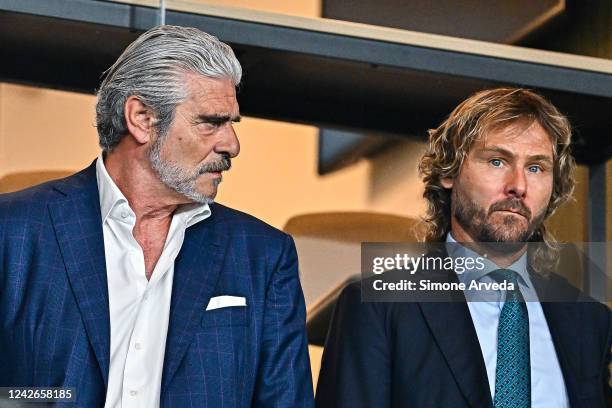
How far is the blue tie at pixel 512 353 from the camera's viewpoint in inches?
160

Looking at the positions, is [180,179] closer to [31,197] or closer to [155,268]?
[155,268]

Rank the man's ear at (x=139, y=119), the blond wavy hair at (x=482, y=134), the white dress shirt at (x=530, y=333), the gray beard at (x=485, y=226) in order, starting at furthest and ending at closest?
the blond wavy hair at (x=482, y=134), the gray beard at (x=485, y=226), the white dress shirt at (x=530, y=333), the man's ear at (x=139, y=119)

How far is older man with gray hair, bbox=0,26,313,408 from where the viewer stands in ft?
12.3

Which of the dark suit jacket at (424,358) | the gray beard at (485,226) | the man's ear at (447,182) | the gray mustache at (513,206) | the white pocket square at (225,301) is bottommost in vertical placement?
the dark suit jacket at (424,358)

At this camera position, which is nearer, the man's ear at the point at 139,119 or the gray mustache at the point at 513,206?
the man's ear at the point at 139,119

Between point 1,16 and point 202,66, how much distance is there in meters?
0.99

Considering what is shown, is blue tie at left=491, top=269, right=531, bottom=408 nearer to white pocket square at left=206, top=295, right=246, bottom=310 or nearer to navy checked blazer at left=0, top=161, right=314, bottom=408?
navy checked blazer at left=0, top=161, right=314, bottom=408

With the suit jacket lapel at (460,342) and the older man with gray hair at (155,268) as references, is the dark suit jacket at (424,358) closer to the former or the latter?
the suit jacket lapel at (460,342)

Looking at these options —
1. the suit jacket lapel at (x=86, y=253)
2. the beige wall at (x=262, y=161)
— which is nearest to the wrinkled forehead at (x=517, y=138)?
the beige wall at (x=262, y=161)

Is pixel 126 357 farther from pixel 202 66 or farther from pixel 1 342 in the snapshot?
pixel 202 66

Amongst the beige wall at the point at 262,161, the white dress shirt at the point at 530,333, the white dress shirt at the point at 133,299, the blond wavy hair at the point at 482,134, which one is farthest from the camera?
the beige wall at the point at 262,161

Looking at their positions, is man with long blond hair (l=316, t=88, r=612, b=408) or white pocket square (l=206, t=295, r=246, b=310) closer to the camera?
white pocket square (l=206, t=295, r=246, b=310)

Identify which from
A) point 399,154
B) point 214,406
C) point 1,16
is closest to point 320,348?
point 399,154

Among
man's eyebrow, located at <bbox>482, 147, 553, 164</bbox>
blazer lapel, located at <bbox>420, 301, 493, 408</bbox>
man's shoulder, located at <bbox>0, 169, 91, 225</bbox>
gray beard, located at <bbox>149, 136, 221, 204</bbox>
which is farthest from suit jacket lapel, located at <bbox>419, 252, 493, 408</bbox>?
man's shoulder, located at <bbox>0, 169, 91, 225</bbox>
